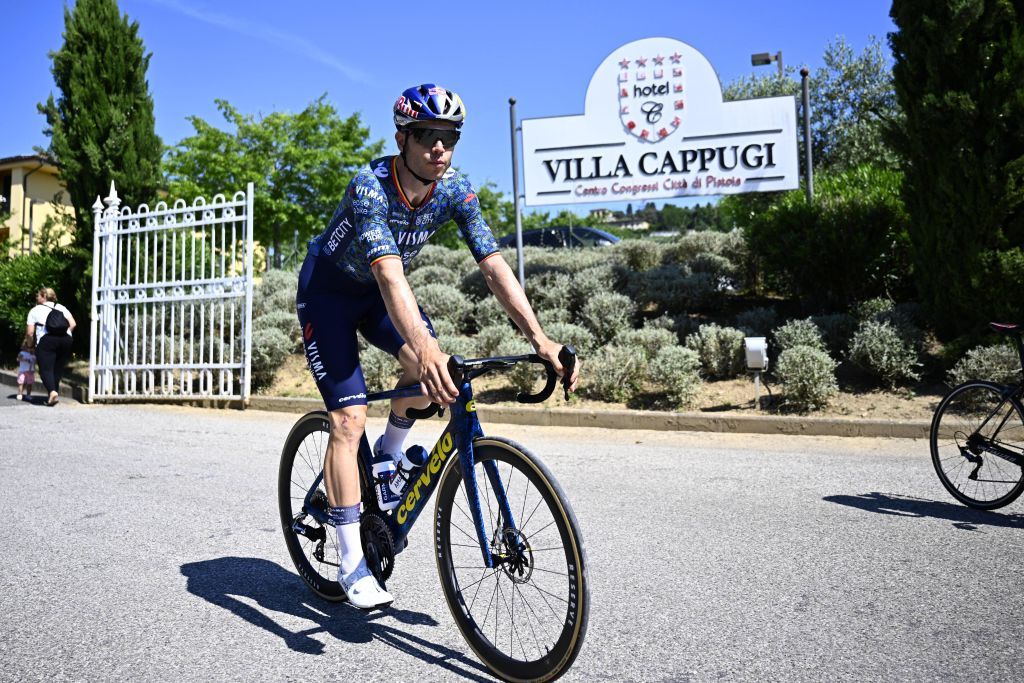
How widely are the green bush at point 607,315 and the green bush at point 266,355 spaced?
4.65 metres

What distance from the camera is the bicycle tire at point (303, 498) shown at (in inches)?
163

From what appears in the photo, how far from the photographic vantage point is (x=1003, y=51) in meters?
9.82

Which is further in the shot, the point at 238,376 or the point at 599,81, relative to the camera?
the point at 599,81

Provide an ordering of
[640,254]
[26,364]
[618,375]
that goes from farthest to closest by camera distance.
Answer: [640,254] → [26,364] → [618,375]

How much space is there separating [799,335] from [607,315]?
3.26m

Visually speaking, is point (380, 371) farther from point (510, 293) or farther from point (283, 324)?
point (510, 293)

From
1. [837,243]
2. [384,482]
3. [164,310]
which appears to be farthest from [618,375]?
[384,482]

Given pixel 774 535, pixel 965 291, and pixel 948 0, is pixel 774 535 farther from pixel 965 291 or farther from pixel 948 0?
pixel 948 0

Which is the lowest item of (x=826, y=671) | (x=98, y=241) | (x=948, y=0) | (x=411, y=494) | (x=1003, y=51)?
(x=826, y=671)

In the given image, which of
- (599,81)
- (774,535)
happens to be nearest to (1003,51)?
(599,81)

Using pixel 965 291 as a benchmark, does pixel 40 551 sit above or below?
below

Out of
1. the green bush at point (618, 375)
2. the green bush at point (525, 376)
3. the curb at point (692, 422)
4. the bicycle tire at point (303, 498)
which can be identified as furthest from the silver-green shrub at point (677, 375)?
the bicycle tire at point (303, 498)

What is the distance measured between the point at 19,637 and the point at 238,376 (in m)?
10.1

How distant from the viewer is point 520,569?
3.13 m
